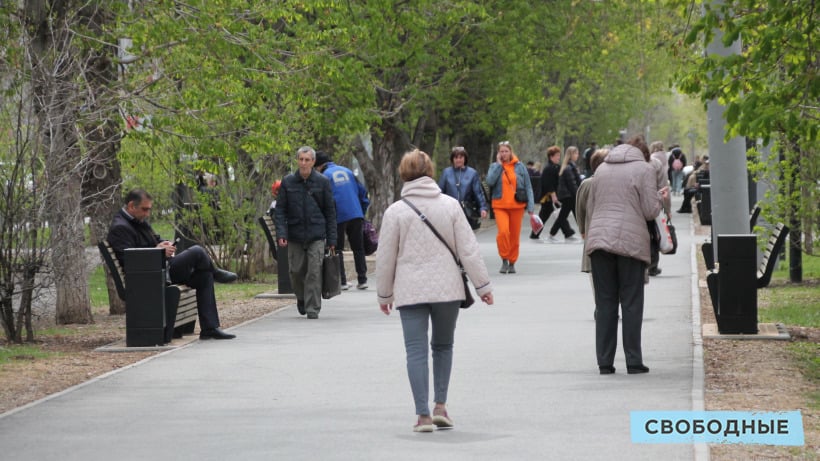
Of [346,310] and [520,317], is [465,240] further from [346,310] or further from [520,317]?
[346,310]

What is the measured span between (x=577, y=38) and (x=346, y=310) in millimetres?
21486

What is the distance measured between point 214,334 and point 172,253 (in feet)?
2.72

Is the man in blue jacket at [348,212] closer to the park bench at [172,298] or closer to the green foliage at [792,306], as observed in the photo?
the green foliage at [792,306]

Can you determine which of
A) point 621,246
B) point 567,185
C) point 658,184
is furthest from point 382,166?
point 621,246

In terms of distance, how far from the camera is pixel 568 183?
28.5 m

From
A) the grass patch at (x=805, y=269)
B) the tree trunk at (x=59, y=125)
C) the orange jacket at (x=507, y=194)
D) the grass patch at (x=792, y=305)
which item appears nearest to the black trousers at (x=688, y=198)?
the grass patch at (x=805, y=269)

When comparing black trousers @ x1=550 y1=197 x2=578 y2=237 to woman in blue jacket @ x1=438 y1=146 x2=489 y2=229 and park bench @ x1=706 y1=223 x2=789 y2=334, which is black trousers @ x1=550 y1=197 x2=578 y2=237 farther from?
park bench @ x1=706 y1=223 x2=789 y2=334

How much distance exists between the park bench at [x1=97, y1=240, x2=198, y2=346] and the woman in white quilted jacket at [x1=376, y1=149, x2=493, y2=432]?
16.9 feet

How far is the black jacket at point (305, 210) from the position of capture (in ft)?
52.5

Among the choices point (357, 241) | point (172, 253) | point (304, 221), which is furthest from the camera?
point (357, 241)

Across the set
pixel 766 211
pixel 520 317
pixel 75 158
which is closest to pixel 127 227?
pixel 75 158

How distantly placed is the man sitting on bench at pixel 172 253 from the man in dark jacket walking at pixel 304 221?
179cm

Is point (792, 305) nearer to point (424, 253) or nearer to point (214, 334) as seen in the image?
point (214, 334)

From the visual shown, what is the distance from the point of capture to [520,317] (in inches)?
600
